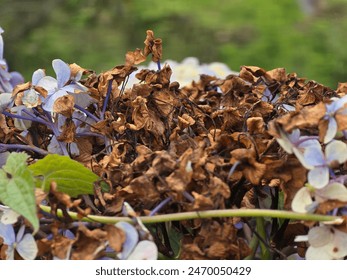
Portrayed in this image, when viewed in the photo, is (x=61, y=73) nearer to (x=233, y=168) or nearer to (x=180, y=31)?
(x=233, y=168)

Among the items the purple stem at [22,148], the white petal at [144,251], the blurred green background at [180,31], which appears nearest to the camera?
the white petal at [144,251]

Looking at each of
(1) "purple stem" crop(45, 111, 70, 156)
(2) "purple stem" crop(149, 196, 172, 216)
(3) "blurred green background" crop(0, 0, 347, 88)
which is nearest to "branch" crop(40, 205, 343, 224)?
A: (2) "purple stem" crop(149, 196, 172, 216)

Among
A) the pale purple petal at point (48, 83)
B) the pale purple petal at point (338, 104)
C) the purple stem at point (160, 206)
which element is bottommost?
the purple stem at point (160, 206)

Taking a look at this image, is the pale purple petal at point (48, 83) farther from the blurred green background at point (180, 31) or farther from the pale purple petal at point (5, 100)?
the blurred green background at point (180, 31)

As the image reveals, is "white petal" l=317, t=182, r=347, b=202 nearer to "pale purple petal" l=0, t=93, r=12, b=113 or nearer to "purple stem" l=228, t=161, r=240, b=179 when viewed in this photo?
"purple stem" l=228, t=161, r=240, b=179

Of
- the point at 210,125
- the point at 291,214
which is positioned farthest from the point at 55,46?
the point at 291,214

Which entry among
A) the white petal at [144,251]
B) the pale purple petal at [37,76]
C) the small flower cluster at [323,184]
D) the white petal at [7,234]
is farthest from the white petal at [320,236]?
the pale purple petal at [37,76]
